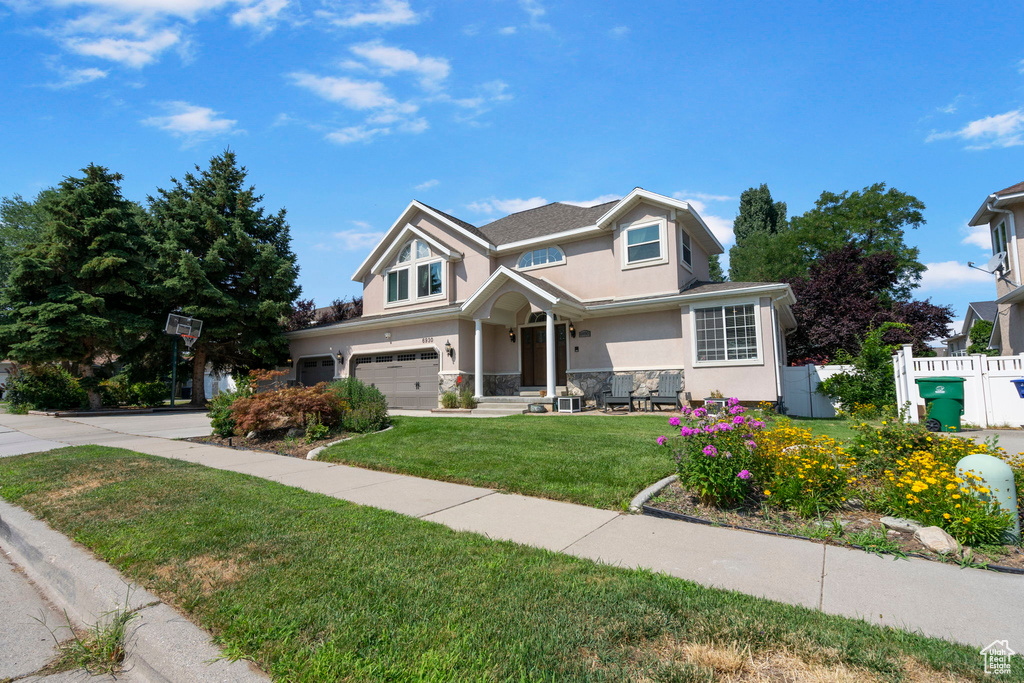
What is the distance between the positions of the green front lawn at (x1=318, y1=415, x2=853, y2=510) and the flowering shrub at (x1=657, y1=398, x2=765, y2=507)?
0.72 metres

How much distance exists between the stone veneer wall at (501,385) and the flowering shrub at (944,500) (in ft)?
41.9

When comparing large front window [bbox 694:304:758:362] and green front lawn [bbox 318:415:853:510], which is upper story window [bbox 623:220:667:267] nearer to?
large front window [bbox 694:304:758:362]

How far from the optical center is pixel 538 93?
943 centimetres

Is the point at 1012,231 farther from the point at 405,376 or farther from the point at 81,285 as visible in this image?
the point at 81,285

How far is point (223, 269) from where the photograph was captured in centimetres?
2105

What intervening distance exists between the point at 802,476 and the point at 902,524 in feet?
2.57

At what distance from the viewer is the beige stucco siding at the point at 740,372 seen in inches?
518

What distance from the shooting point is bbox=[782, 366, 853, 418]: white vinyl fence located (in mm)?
14812

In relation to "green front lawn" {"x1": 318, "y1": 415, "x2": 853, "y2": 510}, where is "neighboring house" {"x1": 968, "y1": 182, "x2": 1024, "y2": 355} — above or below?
above

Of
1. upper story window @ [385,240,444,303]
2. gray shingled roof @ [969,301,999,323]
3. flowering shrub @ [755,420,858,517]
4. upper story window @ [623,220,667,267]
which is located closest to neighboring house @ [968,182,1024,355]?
upper story window @ [623,220,667,267]

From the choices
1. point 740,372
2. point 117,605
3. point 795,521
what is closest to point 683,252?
point 740,372

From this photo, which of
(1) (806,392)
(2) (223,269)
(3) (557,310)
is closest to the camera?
(3) (557,310)

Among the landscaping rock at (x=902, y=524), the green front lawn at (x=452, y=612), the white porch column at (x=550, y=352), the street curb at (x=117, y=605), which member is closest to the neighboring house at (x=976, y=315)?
the white porch column at (x=550, y=352)

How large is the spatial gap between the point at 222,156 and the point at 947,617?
90.3 feet
